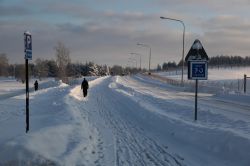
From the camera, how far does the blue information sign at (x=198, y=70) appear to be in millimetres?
17094

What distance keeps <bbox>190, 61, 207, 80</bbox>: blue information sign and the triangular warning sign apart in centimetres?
19

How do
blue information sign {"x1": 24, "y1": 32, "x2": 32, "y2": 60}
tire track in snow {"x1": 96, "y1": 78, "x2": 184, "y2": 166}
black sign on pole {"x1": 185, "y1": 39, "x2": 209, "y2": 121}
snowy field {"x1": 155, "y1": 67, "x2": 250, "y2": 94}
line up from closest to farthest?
tire track in snow {"x1": 96, "y1": 78, "x2": 184, "y2": 166}, blue information sign {"x1": 24, "y1": 32, "x2": 32, "y2": 60}, black sign on pole {"x1": 185, "y1": 39, "x2": 209, "y2": 121}, snowy field {"x1": 155, "y1": 67, "x2": 250, "y2": 94}

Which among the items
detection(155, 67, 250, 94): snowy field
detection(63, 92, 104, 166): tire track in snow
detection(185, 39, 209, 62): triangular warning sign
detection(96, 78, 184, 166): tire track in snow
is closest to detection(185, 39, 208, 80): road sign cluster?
detection(185, 39, 209, 62): triangular warning sign

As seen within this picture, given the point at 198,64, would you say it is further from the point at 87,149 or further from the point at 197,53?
the point at 87,149

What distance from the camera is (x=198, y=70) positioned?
17.1 meters

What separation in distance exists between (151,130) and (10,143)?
7.42 metres

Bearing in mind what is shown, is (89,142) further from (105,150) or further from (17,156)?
(17,156)

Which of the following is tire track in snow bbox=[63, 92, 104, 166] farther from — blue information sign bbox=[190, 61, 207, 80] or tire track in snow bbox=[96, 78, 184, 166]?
blue information sign bbox=[190, 61, 207, 80]

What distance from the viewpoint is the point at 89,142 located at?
13742 millimetres

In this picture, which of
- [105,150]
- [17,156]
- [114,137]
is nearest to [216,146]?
[105,150]

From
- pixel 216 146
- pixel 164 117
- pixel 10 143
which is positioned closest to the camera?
pixel 10 143

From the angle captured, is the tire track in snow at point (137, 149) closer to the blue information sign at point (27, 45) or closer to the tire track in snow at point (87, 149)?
the tire track in snow at point (87, 149)

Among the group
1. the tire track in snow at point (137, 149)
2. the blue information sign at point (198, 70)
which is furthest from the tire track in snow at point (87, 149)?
the blue information sign at point (198, 70)

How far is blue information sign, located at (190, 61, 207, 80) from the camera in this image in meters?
17.1
